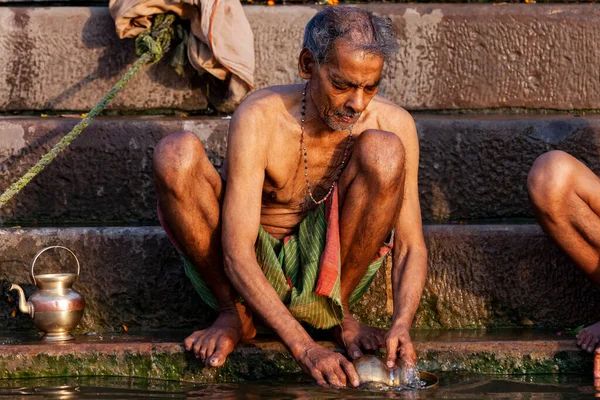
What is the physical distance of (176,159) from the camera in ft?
13.4

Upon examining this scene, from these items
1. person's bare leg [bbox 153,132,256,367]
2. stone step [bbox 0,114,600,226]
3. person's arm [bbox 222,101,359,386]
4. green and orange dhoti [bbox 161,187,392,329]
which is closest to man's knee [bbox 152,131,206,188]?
person's bare leg [bbox 153,132,256,367]

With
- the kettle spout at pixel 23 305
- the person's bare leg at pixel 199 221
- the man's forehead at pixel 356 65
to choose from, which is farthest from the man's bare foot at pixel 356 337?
the kettle spout at pixel 23 305

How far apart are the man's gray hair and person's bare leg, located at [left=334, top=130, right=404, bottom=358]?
14.5 inches

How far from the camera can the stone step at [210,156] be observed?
512cm

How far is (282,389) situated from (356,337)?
0.47 meters

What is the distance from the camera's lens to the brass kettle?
428 centimetres

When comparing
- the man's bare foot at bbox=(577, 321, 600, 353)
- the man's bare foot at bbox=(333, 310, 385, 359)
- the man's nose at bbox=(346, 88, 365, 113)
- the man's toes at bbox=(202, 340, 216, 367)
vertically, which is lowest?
the man's toes at bbox=(202, 340, 216, 367)

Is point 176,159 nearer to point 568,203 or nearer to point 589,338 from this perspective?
point 568,203

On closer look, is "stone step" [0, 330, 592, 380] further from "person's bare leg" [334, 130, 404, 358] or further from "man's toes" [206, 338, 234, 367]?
"person's bare leg" [334, 130, 404, 358]

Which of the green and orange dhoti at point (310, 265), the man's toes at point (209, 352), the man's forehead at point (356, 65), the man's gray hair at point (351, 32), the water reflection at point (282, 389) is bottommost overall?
the water reflection at point (282, 389)

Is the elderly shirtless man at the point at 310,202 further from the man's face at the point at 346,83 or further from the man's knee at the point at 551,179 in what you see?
the man's knee at the point at 551,179

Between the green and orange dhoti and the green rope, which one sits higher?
the green rope

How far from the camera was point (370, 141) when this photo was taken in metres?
4.07

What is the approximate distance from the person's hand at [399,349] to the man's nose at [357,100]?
877 mm
